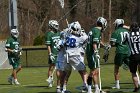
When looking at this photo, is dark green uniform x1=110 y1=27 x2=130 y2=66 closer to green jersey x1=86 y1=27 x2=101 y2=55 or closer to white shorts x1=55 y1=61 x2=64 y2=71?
green jersey x1=86 y1=27 x2=101 y2=55

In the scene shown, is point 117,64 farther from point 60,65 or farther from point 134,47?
point 60,65

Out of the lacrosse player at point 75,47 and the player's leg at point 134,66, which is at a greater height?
the lacrosse player at point 75,47

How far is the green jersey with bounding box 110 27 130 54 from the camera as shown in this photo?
16.7 m

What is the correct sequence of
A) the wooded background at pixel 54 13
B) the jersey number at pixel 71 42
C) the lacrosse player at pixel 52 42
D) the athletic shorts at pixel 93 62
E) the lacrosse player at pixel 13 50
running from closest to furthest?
the jersey number at pixel 71 42 < the athletic shorts at pixel 93 62 < the lacrosse player at pixel 52 42 < the lacrosse player at pixel 13 50 < the wooded background at pixel 54 13

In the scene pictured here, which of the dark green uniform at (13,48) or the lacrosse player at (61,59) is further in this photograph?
the dark green uniform at (13,48)

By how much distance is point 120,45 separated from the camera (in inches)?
667

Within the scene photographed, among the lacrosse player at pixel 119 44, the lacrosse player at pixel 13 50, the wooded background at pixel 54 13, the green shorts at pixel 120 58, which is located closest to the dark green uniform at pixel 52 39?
the lacrosse player at pixel 119 44

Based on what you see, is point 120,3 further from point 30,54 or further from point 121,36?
Answer: point 121,36

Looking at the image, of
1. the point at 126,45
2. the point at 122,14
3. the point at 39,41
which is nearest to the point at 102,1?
the point at 122,14

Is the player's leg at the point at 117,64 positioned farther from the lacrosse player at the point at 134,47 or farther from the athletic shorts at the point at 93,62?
the athletic shorts at the point at 93,62

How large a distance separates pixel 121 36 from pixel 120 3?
1862 inches

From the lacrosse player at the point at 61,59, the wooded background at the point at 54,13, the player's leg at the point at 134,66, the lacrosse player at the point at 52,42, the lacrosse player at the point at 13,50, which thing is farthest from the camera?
the wooded background at the point at 54,13

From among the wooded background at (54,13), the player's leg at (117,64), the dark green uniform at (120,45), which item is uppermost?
the wooded background at (54,13)

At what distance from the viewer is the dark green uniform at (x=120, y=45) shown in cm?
1675
